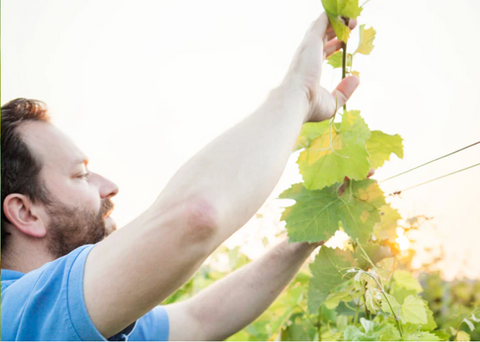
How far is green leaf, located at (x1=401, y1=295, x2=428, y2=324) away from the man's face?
3.09 ft

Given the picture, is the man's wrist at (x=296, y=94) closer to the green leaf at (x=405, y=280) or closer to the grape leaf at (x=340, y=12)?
the grape leaf at (x=340, y=12)

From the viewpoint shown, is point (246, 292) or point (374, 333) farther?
point (246, 292)

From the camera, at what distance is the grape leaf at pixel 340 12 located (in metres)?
0.79

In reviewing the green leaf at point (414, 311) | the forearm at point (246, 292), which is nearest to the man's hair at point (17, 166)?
the forearm at point (246, 292)

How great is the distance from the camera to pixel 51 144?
1.31m

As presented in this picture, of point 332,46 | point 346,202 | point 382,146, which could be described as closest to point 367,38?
point 332,46

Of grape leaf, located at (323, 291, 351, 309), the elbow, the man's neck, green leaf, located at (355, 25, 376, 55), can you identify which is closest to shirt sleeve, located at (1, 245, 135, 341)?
the elbow

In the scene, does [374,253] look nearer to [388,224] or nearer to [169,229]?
[388,224]

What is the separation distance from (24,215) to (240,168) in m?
0.95

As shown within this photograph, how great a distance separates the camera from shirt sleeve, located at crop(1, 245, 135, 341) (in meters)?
0.64

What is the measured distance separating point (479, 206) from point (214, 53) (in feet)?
4.97

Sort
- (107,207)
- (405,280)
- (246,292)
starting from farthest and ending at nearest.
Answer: (107,207) → (246,292) → (405,280)

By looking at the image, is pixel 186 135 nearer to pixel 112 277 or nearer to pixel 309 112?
pixel 309 112

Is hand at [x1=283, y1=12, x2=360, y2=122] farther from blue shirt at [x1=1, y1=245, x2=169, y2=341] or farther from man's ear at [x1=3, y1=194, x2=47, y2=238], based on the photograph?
man's ear at [x1=3, y1=194, x2=47, y2=238]
